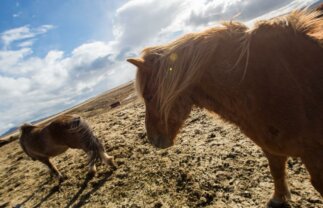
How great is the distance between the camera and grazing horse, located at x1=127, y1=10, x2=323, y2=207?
224 centimetres

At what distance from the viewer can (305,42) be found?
93.0 inches

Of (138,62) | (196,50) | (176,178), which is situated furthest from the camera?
(176,178)

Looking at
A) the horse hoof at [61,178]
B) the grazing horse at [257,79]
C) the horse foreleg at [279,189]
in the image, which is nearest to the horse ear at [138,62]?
the grazing horse at [257,79]

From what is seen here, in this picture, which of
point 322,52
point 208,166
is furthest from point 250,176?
point 322,52

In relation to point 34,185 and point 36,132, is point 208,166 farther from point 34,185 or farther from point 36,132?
point 36,132

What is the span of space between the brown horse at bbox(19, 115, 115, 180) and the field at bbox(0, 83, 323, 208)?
0.42 metres

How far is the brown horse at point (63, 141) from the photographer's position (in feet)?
21.2

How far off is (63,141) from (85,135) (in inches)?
36.5

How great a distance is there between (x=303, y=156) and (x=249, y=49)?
116 cm

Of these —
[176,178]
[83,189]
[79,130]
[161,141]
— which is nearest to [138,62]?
[161,141]

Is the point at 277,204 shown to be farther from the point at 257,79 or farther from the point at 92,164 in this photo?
the point at 92,164

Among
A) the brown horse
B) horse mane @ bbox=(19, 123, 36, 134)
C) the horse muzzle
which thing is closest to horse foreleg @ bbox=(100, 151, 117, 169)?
the brown horse

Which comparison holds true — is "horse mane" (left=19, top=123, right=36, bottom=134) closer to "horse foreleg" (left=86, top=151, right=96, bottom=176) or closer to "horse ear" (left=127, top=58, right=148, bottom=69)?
"horse foreleg" (left=86, top=151, right=96, bottom=176)

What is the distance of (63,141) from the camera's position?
708cm
